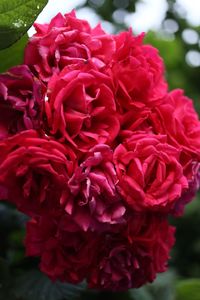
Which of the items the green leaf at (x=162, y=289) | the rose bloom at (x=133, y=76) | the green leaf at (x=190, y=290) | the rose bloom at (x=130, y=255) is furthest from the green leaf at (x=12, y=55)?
the green leaf at (x=162, y=289)

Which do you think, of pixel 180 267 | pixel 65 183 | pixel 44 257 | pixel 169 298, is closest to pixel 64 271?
pixel 44 257

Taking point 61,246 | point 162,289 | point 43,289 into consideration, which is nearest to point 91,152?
point 61,246

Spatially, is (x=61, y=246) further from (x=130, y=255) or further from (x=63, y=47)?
(x=63, y=47)

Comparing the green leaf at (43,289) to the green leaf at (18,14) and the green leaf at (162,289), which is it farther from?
the green leaf at (18,14)

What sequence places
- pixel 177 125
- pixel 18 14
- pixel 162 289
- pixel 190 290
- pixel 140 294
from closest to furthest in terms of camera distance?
pixel 18 14 < pixel 177 125 < pixel 190 290 < pixel 140 294 < pixel 162 289

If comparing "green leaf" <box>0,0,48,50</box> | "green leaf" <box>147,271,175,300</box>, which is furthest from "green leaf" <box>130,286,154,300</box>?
"green leaf" <box>0,0,48,50</box>

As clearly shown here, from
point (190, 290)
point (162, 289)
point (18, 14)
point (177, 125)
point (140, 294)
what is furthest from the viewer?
point (162, 289)

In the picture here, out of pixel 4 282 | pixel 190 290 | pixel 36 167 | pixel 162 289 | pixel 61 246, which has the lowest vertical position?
pixel 162 289

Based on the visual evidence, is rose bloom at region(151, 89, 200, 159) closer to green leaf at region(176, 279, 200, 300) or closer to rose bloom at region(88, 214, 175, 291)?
rose bloom at region(88, 214, 175, 291)
